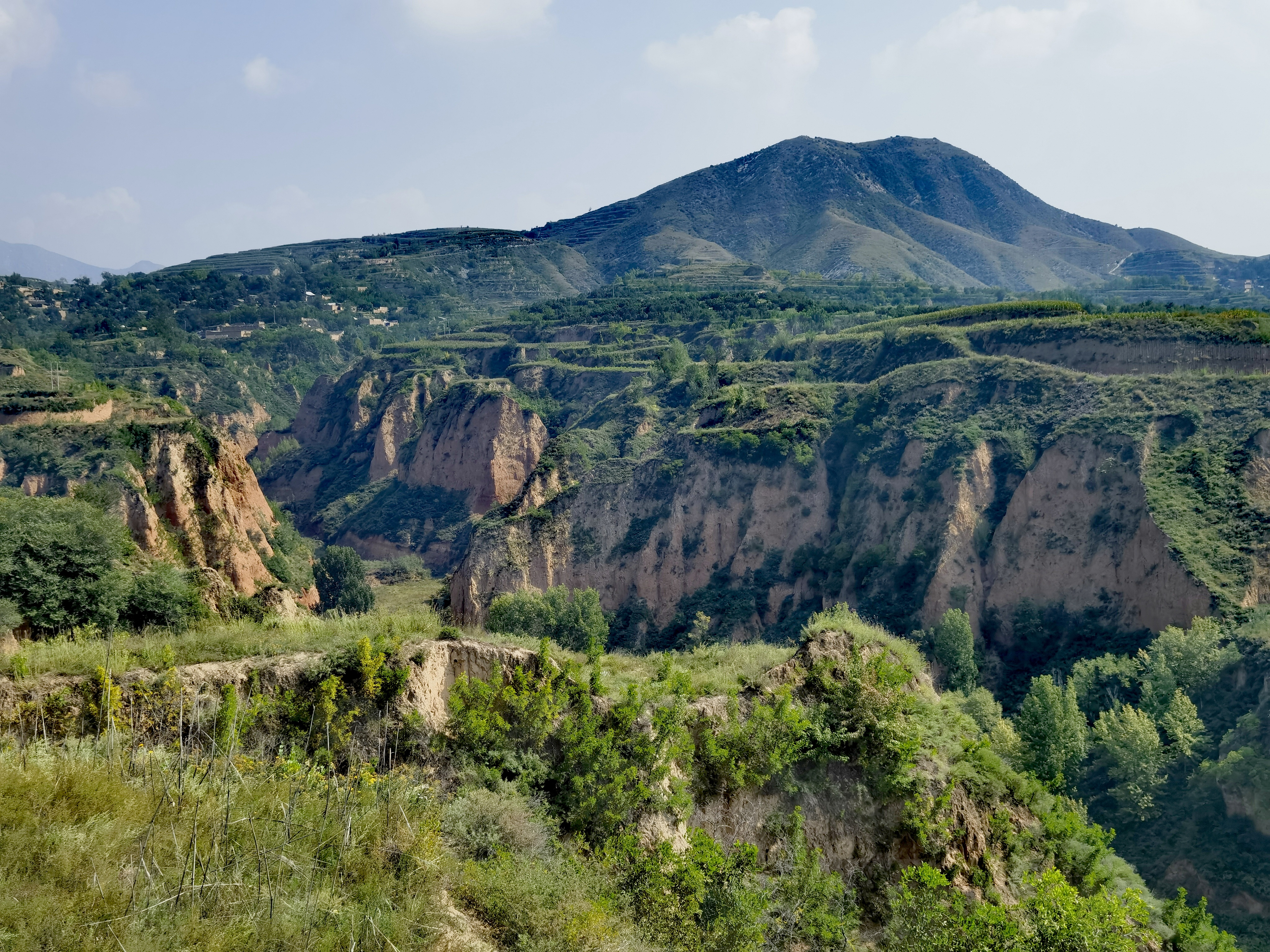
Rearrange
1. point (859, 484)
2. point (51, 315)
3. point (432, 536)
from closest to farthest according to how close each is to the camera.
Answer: point (859, 484) < point (432, 536) < point (51, 315)

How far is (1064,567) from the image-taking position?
3731 cm

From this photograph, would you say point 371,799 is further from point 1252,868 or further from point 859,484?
point 859,484

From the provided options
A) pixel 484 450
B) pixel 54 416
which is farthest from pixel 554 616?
pixel 484 450

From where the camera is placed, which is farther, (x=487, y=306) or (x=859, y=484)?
(x=487, y=306)

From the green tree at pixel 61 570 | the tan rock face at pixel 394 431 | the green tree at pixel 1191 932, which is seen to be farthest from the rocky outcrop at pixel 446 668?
the tan rock face at pixel 394 431

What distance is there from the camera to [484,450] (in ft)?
231

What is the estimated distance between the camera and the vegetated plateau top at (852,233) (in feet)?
489

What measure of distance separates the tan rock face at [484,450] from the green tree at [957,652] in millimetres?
39933

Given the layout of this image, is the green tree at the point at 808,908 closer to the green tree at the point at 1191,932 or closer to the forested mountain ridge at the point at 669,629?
the forested mountain ridge at the point at 669,629

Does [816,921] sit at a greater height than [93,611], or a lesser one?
lesser

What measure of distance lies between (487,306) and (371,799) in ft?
435

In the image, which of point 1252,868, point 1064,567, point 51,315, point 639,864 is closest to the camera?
point 639,864

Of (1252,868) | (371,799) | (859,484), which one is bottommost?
(1252,868)

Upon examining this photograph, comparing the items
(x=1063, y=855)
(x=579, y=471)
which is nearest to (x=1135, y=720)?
(x=1063, y=855)
